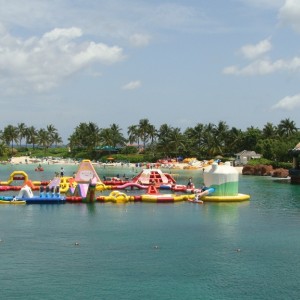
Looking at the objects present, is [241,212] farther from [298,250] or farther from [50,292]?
[50,292]

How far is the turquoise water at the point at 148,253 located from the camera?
27.5 m

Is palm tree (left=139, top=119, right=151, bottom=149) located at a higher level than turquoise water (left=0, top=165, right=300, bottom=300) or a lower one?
higher

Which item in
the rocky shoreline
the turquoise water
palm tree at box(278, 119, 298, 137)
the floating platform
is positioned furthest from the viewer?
palm tree at box(278, 119, 298, 137)

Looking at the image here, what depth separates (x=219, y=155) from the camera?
170 meters

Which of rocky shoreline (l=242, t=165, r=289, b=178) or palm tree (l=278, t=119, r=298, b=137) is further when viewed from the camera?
palm tree (l=278, t=119, r=298, b=137)

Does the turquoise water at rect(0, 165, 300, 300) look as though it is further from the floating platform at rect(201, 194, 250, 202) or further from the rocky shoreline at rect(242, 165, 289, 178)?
the rocky shoreline at rect(242, 165, 289, 178)

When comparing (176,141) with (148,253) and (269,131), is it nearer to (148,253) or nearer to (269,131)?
(269,131)

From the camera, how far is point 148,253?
34.7 metres

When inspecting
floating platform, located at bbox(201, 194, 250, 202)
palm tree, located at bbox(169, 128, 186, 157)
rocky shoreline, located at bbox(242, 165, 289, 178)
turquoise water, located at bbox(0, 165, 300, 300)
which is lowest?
turquoise water, located at bbox(0, 165, 300, 300)

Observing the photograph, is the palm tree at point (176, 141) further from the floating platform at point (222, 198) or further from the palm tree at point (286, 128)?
the floating platform at point (222, 198)

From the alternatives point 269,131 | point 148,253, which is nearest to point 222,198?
point 148,253

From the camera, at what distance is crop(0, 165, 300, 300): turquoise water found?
2745cm

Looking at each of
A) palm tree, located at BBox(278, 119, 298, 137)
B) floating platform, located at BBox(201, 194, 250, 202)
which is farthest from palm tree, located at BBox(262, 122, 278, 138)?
floating platform, located at BBox(201, 194, 250, 202)

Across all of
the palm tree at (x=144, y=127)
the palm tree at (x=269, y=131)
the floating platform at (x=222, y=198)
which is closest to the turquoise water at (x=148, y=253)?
the floating platform at (x=222, y=198)
